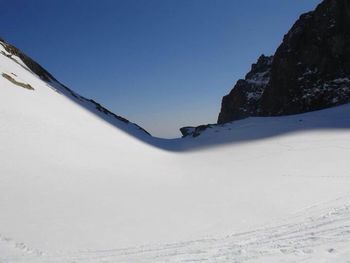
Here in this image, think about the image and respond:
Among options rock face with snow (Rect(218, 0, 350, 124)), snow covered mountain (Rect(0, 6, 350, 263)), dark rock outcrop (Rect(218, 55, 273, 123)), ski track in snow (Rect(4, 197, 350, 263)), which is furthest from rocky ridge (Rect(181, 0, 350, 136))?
ski track in snow (Rect(4, 197, 350, 263))

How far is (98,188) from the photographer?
13.4 metres

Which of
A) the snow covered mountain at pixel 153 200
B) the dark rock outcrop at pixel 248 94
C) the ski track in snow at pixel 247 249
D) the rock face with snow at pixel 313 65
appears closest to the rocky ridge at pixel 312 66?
the rock face with snow at pixel 313 65

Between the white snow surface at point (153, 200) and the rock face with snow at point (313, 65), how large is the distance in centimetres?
4505

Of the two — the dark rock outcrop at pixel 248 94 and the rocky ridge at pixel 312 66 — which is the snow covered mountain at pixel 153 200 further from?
the dark rock outcrop at pixel 248 94

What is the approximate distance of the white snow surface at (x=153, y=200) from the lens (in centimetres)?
794

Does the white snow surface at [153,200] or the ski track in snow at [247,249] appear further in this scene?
the white snow surface at [153,200]

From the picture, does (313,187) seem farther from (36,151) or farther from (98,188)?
(36,151)

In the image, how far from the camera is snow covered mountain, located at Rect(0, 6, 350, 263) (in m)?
7.94

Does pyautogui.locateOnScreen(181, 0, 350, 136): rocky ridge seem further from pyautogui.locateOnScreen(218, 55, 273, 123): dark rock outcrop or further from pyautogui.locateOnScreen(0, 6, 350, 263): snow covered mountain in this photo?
pyautogui.locateOnScreen(0, 6, 350, 263): snow covered mountain

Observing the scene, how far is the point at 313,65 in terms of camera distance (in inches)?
2852

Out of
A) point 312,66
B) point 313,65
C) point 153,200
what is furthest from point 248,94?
point 153,200

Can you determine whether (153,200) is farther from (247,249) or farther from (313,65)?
(313,65)

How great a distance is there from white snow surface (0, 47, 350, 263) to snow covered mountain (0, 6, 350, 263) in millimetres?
39

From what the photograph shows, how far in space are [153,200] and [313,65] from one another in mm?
69260
